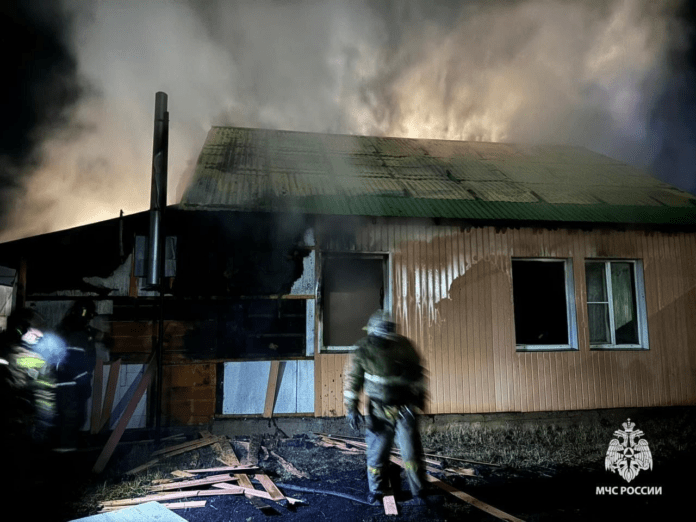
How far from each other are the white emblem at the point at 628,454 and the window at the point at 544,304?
1.64 meters

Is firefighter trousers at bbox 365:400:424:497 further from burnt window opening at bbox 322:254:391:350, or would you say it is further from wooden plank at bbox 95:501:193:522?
burnt window opening at bbox 322:254:391:350

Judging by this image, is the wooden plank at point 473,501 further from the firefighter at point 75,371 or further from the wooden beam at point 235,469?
the firefighter at point 75,371

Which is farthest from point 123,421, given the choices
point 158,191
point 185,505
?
point 158,191

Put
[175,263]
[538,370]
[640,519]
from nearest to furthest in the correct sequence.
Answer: [640,519], [175,263], [538,370]

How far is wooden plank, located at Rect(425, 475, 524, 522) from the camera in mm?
4198

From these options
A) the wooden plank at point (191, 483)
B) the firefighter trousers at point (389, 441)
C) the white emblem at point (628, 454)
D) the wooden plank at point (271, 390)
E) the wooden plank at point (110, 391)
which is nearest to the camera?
the firefighter trousers at point (389, 441)

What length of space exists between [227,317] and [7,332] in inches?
113

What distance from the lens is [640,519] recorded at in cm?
430

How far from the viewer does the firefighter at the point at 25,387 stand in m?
5.47

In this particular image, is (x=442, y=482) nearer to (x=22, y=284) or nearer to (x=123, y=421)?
(x=123, y=421)

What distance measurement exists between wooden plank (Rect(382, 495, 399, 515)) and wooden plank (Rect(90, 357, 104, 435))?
455 cm

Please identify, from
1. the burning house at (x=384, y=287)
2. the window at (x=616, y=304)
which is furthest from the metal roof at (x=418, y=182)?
the window at (x=616, y=304)

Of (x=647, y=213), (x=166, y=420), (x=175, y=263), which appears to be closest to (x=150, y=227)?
(x=175, y=263)

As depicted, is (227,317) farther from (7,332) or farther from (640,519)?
(640,519)
